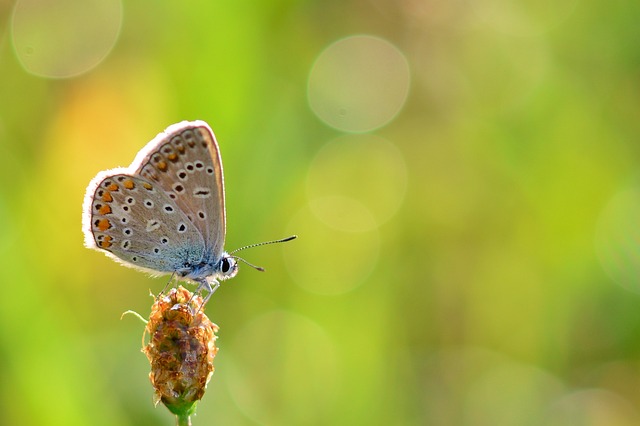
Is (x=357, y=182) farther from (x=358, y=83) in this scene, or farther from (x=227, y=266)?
(x=227, y=266)

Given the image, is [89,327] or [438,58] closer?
[89,327]

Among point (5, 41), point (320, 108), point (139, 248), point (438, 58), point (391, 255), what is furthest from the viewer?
point (438, 58)

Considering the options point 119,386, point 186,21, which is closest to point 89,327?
point 119,386

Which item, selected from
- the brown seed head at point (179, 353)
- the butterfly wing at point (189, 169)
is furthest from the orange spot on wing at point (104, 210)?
the brown seed head at point (179, 353)

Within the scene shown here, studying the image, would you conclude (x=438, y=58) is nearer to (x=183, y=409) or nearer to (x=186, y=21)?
(x=186, y=21)

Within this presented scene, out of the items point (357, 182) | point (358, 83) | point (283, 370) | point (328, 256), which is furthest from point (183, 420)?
point (358, 83)

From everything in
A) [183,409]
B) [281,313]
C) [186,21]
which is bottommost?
[183,409]

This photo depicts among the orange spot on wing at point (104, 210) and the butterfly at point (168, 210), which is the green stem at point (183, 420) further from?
the orange spot on wing at point (104, 210)

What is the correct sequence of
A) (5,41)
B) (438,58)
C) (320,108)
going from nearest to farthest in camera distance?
(5,41) → (320,108) → (438,58)
